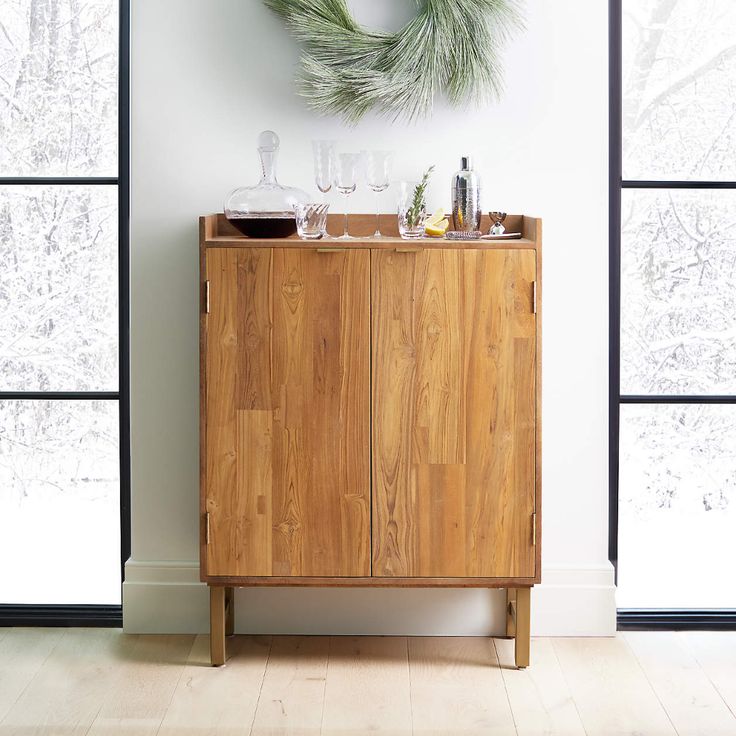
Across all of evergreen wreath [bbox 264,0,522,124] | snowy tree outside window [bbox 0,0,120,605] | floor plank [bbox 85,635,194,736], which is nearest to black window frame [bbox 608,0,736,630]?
evergreen wreath [bbox 264,0,522,124]

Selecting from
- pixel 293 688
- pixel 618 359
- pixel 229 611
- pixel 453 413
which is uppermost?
pixel 618 359

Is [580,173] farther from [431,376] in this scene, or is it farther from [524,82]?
[431,376]

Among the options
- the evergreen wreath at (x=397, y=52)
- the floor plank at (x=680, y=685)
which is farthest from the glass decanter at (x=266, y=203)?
the floor plank at (x=680, y=685)

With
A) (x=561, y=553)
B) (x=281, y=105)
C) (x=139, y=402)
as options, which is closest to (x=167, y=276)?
(x=139, y=402)

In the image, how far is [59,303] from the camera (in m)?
2.87

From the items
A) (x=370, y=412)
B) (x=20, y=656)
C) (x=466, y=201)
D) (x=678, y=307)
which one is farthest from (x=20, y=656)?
(x=678, y=307)

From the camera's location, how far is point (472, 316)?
2414mm

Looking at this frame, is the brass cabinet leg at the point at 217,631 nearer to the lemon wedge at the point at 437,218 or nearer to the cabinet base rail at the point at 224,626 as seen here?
the cabinet base rail at the point at 224,626

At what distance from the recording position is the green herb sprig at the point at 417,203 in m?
2.56

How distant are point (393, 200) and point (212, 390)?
2.68 feet

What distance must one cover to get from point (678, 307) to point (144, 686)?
1939mm

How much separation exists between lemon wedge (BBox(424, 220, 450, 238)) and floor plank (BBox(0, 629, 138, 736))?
4.96 feet

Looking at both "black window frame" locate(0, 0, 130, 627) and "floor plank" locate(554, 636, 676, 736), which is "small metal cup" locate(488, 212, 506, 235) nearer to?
"black window frame" locate(0, 0, 130, 627)

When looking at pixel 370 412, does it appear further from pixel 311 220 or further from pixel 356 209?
pixel 356 209
